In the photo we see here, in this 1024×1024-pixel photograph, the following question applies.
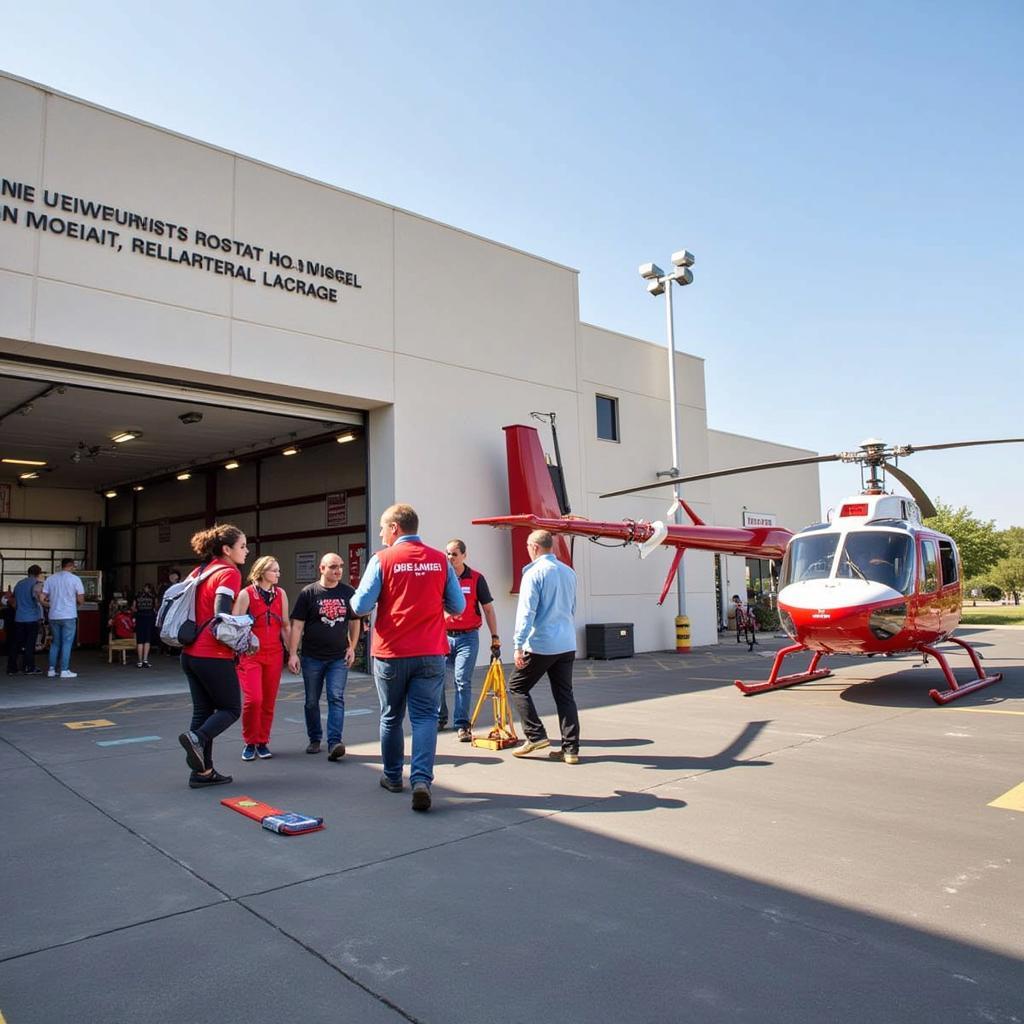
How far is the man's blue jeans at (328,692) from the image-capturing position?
6867 mm

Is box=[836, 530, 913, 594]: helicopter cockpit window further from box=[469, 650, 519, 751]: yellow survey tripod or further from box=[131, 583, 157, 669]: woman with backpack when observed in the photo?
box=[131, 583, 157, 669]: woman with backpack

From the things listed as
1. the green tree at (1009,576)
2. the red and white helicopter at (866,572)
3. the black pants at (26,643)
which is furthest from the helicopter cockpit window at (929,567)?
the green tree at (1009,576)

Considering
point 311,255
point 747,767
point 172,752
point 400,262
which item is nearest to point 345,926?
point 747,767

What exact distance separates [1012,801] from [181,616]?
5684 millimetres

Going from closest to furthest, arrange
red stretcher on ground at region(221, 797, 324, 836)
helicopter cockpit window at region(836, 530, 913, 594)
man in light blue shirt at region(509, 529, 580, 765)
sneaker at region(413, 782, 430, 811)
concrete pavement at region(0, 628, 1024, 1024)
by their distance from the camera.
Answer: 1. concrete pavement at region(0, 628, 1024, 1024)
2. red stretcher on ground at region(221, 797, 324, 836)
3. sneaker at region(413, 782, 430, 811)
4. man in light blue shirt at region(509, 529, 580, 765)
5. helicopter cockpit window at region(836, 530, 913, 594)

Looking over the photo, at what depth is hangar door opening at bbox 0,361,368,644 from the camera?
13.8m

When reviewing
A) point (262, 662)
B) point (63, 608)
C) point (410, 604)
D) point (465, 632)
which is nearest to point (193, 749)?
point (262, 662)

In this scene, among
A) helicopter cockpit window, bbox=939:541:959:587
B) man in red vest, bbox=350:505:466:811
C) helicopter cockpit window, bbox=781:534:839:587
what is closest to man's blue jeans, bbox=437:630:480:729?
man in red vest, bbox=350:505:466:811

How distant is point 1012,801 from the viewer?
16.7ft

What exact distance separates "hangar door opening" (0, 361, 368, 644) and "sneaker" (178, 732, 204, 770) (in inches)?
302

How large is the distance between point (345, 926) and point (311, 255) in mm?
11735

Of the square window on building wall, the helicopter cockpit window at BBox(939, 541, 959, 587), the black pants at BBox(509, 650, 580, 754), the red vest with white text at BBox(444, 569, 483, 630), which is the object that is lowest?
the black pants at BBox(509, 650, 580, 754)

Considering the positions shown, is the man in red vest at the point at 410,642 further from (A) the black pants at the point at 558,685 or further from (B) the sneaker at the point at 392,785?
(A) the black pants at the point at 558,685

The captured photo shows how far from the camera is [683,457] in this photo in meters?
19.7
